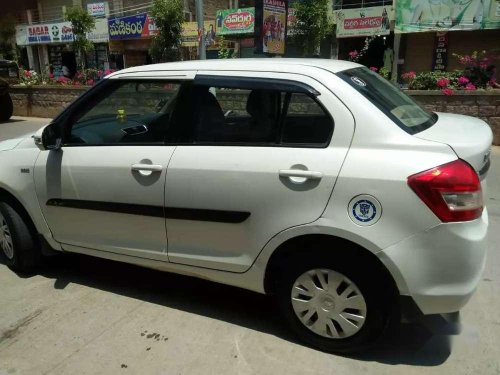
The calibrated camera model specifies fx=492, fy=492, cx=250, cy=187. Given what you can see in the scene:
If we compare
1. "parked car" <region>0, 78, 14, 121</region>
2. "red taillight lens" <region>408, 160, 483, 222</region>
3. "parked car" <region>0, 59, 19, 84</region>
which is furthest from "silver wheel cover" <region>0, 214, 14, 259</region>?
"parked car" <region>0, 59, 19, 84</region>

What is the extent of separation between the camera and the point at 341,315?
2725mm

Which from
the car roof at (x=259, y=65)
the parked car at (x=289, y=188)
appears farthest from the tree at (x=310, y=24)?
the car roof at (x=259, y=65)

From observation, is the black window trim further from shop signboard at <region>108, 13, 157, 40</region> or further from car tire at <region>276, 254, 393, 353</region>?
shop signboard at <region>108, 13, 157, 40</region>

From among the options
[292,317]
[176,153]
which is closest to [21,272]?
[176,153]

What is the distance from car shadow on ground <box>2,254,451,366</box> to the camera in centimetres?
285

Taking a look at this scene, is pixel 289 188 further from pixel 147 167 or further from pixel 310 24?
pixel 310 24

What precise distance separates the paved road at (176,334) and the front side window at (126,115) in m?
1.17

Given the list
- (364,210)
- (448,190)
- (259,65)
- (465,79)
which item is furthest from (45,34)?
(448,190)

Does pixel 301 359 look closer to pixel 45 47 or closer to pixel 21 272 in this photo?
pixel 21 272

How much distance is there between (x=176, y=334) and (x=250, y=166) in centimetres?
119

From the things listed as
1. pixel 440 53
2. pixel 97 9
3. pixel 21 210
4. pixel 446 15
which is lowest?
pixel 21 210

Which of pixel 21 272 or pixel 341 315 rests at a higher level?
pixel 341 315

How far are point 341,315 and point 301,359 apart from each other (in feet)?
1.17

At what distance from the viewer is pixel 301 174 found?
8.66 feet
